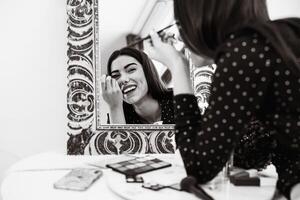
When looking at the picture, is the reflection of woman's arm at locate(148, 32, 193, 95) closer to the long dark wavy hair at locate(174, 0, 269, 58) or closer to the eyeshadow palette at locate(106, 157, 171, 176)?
the long dark wavy hair at locate(174, 0, 269, 58)

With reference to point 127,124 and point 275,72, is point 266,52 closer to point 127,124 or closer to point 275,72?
point 275,72

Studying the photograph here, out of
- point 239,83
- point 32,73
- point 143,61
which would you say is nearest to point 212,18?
point 239,83

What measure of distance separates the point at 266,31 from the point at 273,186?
1.21 ft

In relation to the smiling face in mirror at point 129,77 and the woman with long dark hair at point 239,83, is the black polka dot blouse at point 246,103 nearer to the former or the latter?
the woman with long dark hair at point 239,83

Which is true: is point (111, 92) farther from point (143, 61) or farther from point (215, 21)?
point (215, 21)

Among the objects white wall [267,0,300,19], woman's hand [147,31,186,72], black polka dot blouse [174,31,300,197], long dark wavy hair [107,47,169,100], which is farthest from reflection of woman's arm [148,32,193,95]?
white wall [267,0,300,19]

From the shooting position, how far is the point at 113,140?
55.2 inches

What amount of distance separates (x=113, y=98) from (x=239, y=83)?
2.55 ft

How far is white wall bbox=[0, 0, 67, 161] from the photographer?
1.40m

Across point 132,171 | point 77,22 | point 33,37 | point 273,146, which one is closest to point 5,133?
point 33,37

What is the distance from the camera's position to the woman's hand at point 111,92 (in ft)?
4.50

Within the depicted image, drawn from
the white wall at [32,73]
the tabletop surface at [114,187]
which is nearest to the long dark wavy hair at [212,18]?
the tabletop surface at [114,187]

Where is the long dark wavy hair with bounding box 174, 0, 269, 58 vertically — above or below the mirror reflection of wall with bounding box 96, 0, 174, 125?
below

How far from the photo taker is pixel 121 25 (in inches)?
53.5
